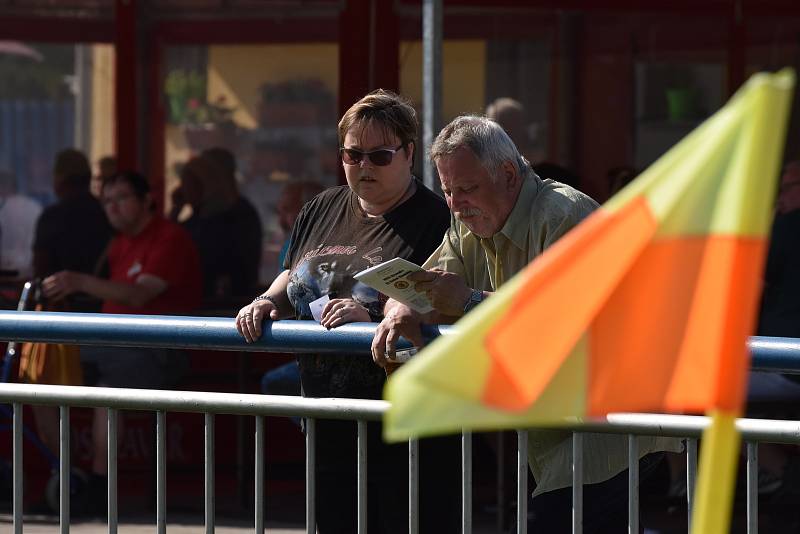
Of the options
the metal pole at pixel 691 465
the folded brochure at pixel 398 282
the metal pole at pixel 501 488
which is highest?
the folded brochure at pixel 398 282

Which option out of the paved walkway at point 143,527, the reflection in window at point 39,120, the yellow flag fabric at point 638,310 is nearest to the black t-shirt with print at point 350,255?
the yellow flag fabric at point 638,310

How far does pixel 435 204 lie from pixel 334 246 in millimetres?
296

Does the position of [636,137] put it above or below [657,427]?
above

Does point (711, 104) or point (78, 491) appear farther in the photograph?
point (711, 104)

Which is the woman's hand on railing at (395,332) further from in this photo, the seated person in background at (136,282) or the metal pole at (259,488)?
the seated person in background at (136,282)

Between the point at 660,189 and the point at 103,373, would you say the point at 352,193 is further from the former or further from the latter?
the point at 103,373

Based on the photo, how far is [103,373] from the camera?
23.8ft

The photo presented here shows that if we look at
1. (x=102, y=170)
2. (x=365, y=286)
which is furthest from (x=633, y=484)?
(x=102, y=170)

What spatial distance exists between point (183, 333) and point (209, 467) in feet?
1.06

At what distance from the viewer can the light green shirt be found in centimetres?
348

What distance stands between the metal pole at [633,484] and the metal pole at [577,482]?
10cm

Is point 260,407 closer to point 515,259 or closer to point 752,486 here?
point 515,259

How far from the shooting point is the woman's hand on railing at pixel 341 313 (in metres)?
3.66

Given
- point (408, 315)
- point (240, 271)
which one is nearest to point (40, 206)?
point (240, 271)
